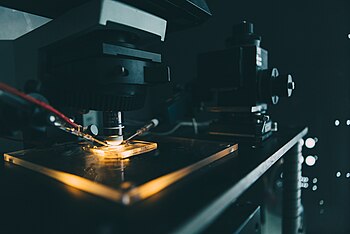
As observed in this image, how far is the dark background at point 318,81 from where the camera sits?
3.33 ft

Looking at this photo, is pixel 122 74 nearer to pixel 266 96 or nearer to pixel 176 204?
pixel 176 204

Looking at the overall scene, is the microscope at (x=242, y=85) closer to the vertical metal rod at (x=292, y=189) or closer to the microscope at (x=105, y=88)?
the microscope at (x=105, y=88)

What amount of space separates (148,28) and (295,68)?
2.65ft

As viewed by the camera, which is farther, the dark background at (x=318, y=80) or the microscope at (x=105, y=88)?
the dark background at (x=318, y=80)

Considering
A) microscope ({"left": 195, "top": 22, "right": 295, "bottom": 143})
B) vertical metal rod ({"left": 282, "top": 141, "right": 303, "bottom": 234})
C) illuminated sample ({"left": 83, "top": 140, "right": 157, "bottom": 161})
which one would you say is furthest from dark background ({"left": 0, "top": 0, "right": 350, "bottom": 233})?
illuminated sample ({"left": 83, "top": 140, "right": 157, "bottom": 161})

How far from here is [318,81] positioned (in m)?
1.05

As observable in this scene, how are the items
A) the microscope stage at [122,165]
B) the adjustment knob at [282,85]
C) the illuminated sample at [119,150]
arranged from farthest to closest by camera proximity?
the adjustment knob at [282,85] → the illuminated sample at [119,150] → the microscope stage at [122,165]

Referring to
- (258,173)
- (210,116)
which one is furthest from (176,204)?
(210,116)

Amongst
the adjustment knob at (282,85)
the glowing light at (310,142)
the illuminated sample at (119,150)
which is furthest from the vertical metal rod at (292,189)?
the illuminated sample at (119,150)

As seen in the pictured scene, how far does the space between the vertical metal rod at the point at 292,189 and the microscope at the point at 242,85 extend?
0.83 feet

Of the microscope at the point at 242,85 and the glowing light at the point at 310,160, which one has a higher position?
the microscope at the point at 242,85

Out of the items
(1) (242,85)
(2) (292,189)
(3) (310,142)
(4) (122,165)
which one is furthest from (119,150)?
(3) (310,142)

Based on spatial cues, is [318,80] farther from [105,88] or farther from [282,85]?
[105,88]

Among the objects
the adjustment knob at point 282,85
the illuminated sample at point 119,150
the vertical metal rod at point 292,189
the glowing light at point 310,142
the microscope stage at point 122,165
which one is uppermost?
the adjustment knob at point 282,85
